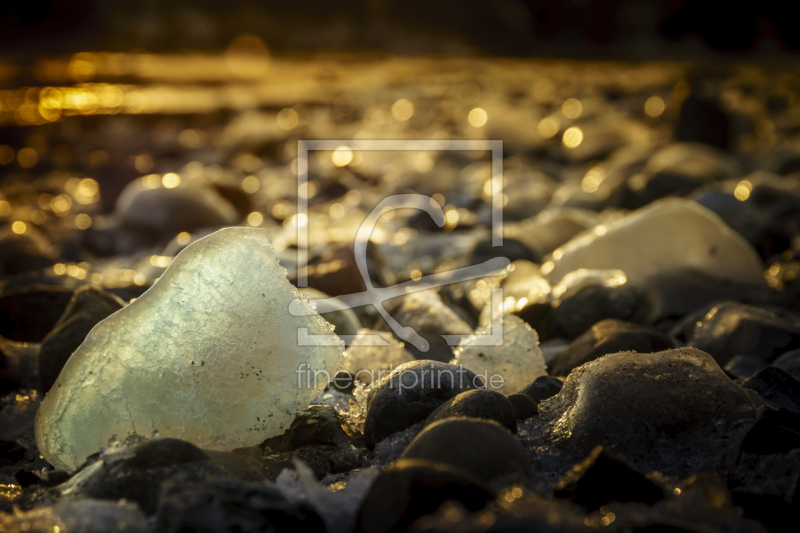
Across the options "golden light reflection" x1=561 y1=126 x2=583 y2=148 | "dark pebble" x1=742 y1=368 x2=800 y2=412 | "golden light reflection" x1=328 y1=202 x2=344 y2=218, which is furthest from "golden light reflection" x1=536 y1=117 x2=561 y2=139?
"dark pebble" x1=742 y1=368 x2=800 y2=412

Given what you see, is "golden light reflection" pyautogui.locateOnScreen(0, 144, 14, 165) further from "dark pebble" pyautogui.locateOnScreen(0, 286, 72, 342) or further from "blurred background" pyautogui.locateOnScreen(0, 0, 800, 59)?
"blurred background" pyautogui.locateOnScreen(0, 0, 800, 59)

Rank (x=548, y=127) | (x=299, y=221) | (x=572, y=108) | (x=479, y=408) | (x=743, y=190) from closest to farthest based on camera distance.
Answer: (x=479, y=408) → (x=743, y=190) → (x=299, y=221) → (x=548, y=127) → (x=572, y=108)

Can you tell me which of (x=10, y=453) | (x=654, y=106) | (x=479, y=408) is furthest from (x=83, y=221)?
(x=654, y=106)

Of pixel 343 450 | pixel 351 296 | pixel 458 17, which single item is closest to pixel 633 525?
pixel 343 450

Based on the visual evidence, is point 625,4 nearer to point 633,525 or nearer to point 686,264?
point 686,264

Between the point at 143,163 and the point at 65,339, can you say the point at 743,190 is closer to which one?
the point at 65,339

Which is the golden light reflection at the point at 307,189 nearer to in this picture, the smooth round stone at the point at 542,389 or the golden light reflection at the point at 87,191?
the golden light reflection at the point at 87,191
